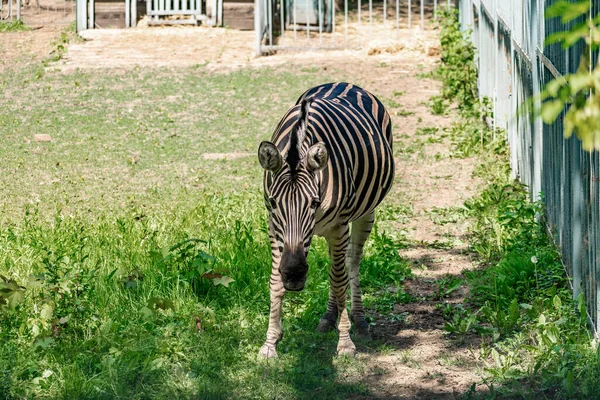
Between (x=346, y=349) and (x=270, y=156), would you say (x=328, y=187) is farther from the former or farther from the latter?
(x=346, y=349)

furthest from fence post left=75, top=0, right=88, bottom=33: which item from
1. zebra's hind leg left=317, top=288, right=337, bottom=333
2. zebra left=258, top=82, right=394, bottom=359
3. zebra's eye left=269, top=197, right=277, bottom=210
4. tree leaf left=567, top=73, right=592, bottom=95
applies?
tree leaf left=567, top=73, right=592, bottom=95

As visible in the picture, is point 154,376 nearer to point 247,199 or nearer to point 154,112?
point 247,199

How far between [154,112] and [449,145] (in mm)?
4139

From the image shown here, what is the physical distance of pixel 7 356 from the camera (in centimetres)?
546

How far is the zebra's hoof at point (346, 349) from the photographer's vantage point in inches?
227

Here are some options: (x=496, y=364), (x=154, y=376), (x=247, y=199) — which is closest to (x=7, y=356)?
(x=154, y=376)

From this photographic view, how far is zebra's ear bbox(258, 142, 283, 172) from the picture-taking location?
503cm

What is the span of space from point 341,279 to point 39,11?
1513 cm

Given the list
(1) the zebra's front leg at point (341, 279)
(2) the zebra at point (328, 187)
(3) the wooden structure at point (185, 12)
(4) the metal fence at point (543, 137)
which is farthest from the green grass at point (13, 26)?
(1) the zebra's front leg at point (341, 279)

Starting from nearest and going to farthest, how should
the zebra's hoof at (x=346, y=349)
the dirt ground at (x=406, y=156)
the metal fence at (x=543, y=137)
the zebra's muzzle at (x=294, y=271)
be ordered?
1. the zebra's muzzle at (x=294, y=271)
2. the metal fence at (x=543, y=137)
3. the dirt ground at (x=406, y=156)
4. the zebra's hoof at (x=346, y=349)

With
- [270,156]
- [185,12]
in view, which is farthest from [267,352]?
[185,12]

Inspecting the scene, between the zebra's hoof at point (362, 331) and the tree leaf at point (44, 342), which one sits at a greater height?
the tree leaf at point (44, 342)

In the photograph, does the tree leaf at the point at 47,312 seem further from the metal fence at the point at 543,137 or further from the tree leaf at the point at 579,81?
the tree leaf at the point at 579,81

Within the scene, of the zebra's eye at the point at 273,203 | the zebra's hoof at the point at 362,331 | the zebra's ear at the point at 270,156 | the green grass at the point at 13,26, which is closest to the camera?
the zebra's ear at the point at 270,156
